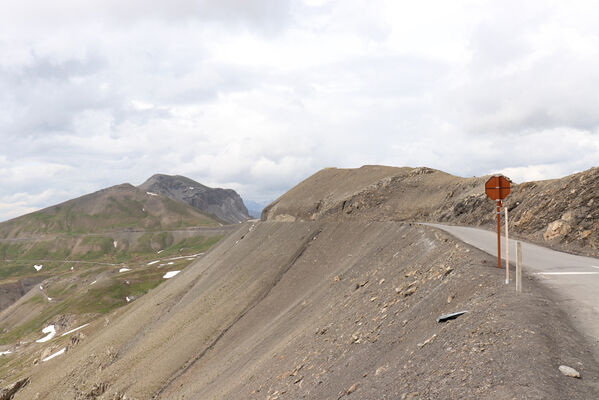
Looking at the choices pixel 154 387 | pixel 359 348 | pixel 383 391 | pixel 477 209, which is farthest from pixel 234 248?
pixel 383 391

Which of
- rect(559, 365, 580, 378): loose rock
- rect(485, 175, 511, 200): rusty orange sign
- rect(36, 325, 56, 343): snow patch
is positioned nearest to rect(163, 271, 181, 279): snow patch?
rect(36, 325, 56, 343): snow patch

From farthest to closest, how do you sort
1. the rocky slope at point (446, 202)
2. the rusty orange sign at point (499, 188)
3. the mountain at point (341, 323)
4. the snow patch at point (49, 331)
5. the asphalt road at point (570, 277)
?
the snow patch at point (49, 331) < the rocky slope at point (446, 202) < the rusty orange sign at point (499, 188) < the asphalt road at point (570, 277) < the mountain at point (341, 323)

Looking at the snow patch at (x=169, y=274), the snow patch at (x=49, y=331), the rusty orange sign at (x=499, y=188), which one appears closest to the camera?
the rusty orange sign at (x=499, y=188)

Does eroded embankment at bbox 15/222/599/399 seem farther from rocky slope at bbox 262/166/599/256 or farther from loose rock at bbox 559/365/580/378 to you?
rocky slope at bbox 262/166/599/256

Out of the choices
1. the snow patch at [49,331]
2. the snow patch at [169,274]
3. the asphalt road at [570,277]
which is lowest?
the snow patch at [49,331]

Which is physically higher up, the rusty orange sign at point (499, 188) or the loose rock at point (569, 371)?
the rusty orange sign at point (499, 188)

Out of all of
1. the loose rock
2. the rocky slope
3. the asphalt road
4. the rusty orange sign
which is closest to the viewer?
the loose rock

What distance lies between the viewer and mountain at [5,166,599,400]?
27.4ft

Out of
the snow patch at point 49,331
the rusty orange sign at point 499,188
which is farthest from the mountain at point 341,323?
the snow patch at point 49,331

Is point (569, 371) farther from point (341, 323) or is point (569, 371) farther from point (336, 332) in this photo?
point (341, 323)

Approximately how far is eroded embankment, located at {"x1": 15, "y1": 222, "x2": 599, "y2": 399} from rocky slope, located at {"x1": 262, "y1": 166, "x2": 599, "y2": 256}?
6186 mm

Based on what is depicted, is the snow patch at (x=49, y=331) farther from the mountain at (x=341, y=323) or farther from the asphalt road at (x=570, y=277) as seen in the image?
the asphalt road at (x=570, y=277)

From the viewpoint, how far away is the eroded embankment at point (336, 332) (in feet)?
26.5

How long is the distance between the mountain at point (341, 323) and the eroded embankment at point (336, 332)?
7cm
